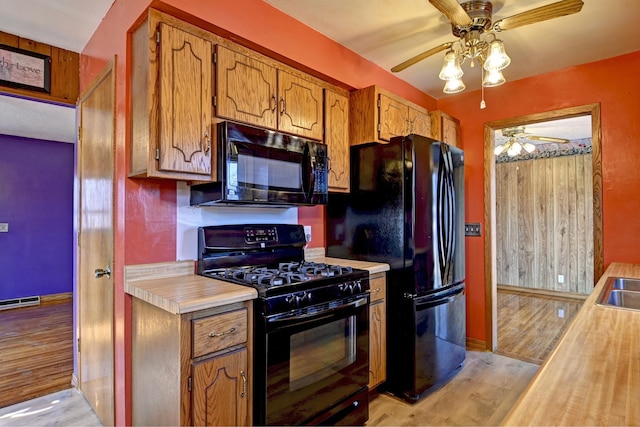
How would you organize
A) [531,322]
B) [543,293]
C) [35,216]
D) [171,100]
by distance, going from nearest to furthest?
[171,100] < [531,322] < [35,216] < [543,293]

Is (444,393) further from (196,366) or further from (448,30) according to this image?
(448,30)

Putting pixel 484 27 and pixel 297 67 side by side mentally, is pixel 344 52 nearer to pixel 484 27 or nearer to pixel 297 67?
pixel 297 67

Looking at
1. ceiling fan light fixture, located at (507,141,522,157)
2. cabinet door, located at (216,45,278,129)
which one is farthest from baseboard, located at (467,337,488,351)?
cabinet door, located at (216,45,278,129)

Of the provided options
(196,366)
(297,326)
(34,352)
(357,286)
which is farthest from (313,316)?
(34,352)

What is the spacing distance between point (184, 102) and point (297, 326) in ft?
3.94

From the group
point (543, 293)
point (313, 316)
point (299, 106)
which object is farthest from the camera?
point (543, 293)

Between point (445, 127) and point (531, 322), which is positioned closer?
point (445, 127)

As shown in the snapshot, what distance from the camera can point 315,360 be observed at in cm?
177

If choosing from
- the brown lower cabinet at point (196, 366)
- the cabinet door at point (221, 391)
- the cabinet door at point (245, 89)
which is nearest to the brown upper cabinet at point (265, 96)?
the cabinet door at point (245, 89)

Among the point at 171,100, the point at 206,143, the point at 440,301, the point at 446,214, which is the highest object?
the point at 171,100

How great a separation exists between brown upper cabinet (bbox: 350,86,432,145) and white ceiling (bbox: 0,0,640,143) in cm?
35

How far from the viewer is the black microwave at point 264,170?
1.74m

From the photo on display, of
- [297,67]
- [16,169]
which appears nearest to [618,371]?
[297,67]

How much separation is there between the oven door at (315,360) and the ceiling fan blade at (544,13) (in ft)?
5.30
